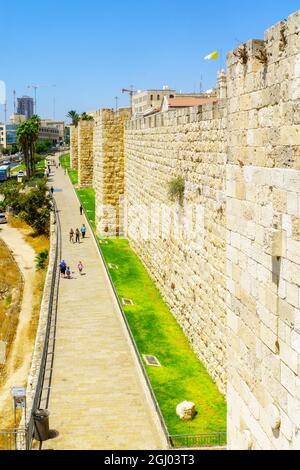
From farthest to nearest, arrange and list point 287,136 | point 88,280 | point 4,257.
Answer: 1. point 4,257
2. point 88,280
3. point 287,136

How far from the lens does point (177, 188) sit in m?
14.5

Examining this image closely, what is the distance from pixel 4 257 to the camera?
117 ft

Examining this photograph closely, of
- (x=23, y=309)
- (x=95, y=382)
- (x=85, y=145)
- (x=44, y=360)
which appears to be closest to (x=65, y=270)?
(x=23, y=309)

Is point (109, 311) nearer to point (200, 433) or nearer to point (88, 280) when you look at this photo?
point (88, 280)

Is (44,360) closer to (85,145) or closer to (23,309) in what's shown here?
(23,309)

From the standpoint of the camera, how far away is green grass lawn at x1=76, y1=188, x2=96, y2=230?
3146cm

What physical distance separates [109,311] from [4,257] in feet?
66.5

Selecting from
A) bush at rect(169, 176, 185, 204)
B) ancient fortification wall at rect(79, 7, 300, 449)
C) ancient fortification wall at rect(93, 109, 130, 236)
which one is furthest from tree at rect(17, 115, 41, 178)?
ancient fortification wall at rect(79, 7, 300, 449)

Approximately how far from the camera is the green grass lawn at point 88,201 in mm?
31462

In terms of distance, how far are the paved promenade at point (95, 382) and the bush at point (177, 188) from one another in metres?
3.73

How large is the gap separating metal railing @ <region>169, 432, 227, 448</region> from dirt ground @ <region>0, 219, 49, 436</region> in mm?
6814

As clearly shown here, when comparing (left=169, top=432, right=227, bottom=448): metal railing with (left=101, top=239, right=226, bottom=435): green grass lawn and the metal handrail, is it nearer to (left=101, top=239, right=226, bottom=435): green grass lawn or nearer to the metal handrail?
(left=101, top=239, right=226, bottom=435): green grass lawn

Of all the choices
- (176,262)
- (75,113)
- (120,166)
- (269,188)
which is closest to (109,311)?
(176,262)

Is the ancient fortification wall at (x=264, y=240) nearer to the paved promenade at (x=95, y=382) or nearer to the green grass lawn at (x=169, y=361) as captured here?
the green grass lawn at (x=169, y=361)
